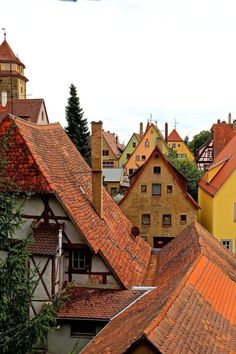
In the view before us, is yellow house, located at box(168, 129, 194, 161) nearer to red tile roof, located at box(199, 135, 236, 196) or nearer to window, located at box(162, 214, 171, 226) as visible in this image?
red tile roof, located at box(199, 135, 236, 196)

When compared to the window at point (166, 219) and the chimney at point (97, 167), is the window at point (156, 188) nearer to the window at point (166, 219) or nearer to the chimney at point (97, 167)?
the window at point (166, 219)

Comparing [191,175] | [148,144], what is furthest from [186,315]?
[148,144]

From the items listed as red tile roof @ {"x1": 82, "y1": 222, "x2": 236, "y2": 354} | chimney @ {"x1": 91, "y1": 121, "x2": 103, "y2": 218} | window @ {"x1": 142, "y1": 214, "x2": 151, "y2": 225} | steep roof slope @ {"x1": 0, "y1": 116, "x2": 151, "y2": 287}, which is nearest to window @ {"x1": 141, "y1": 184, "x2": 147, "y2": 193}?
window @ {"x1": 142, "y1": 214, "x2": 151, "y2": 225}

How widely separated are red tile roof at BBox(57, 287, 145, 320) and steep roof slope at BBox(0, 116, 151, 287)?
56cm

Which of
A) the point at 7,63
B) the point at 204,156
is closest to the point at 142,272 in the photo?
the point at 204,156

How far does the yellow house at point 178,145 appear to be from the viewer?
66.8m

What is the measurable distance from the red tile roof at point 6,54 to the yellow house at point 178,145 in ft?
83.8

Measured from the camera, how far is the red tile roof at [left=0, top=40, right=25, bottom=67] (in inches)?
2603

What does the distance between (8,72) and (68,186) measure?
52.0 meters

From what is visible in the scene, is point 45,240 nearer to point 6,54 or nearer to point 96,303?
point 96,303

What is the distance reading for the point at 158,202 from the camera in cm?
3039

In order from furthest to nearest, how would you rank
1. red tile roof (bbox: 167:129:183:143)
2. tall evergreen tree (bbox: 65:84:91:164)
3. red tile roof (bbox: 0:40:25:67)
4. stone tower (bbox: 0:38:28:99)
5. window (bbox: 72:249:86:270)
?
red tile roof (bbox: 167:129:183:143) < red tile roof (bbox: 0:40:25:67) < stone tower (bbox: 0:38:28:99) < tall evergreen tree (bbox: 65:84:91:164) < window (bbox: 72:249:86:270)

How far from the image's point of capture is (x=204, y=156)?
176ft

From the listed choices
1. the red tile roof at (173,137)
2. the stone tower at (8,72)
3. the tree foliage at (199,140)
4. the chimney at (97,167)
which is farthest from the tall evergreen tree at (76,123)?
the tree foliage at (199,140)
